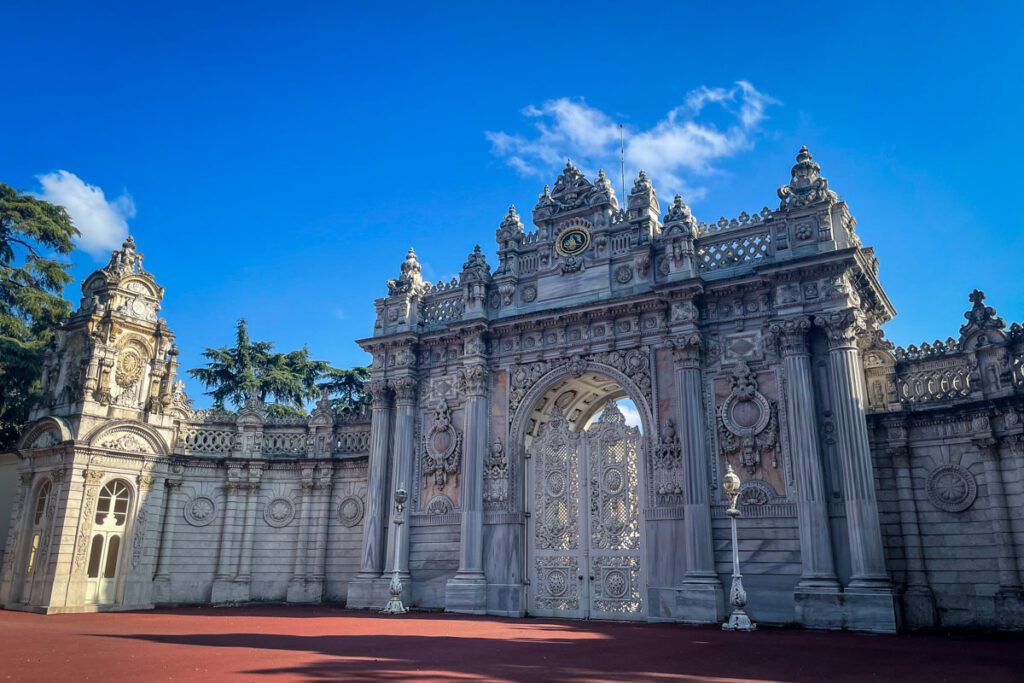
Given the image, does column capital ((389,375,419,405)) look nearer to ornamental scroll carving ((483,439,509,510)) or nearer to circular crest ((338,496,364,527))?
ornamental scroll carving ((483,439,509,510))

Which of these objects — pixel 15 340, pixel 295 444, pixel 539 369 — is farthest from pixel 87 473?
pixel 539 369

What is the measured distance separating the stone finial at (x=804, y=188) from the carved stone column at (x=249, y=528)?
17.3 meters

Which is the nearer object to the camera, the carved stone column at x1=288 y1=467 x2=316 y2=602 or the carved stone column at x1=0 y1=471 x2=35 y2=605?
the carved stone column at x1=0 y1=471 x2=35 y2=605

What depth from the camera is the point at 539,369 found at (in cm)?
2091

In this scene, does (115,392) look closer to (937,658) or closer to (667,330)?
(667,330)

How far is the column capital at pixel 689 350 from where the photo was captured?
18312 millimetres

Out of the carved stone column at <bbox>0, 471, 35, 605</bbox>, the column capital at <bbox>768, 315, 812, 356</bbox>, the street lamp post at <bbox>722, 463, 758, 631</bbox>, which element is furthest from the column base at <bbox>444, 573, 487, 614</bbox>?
the carved stone column at <bbox>0, 471, 35, 605</bbox>

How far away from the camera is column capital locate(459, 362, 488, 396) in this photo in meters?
21.2

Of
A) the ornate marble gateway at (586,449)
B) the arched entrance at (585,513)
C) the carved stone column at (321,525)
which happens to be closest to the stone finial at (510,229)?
the ornate marble gateway at (586,449)

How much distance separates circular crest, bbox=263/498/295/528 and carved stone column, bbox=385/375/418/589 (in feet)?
13.5

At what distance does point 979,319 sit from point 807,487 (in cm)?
524

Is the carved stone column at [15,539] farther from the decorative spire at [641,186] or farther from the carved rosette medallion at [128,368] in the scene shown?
the decorative spire at [641,186]

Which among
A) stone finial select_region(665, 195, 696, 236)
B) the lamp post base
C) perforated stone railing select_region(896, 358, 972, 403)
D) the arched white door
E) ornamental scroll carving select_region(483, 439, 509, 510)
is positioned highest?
stone finial select_region(665, 195, 696, 236)

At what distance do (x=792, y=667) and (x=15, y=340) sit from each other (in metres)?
27.4
